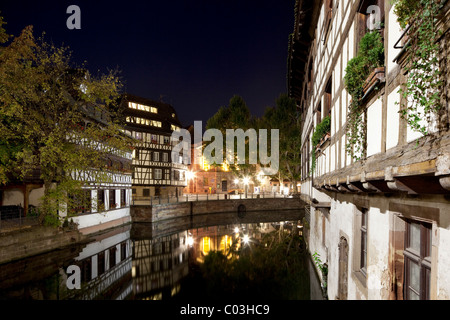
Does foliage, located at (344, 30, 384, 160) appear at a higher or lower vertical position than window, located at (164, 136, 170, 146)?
lower

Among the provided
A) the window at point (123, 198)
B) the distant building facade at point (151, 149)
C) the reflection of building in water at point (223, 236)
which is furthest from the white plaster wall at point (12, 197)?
the distant building facade at point (151, 149)

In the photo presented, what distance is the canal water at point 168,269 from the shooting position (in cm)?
1108

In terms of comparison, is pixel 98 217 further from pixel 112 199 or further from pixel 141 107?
pixel 141 107

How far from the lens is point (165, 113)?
4053cm

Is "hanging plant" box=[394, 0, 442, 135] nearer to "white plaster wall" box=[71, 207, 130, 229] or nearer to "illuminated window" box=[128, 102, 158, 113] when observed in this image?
"white plaster wall" box=[71, 207, 130, 229]

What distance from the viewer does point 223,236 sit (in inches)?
906

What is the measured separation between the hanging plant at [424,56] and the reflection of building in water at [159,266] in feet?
37.3

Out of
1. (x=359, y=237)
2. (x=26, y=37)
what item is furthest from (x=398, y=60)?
(x=26, y=37)

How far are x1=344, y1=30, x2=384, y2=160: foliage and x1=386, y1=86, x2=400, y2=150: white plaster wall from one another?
0.91 meters

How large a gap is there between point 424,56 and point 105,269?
1541 cm

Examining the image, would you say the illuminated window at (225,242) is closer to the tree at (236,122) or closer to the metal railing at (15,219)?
the metal railing at (15,219)

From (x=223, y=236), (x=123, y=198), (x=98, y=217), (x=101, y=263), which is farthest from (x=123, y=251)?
(x=123, y=198)

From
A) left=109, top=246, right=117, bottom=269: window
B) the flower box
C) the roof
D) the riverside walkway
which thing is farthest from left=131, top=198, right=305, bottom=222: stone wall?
the flower box

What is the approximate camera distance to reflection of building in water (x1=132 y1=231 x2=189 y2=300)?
11953 mm
